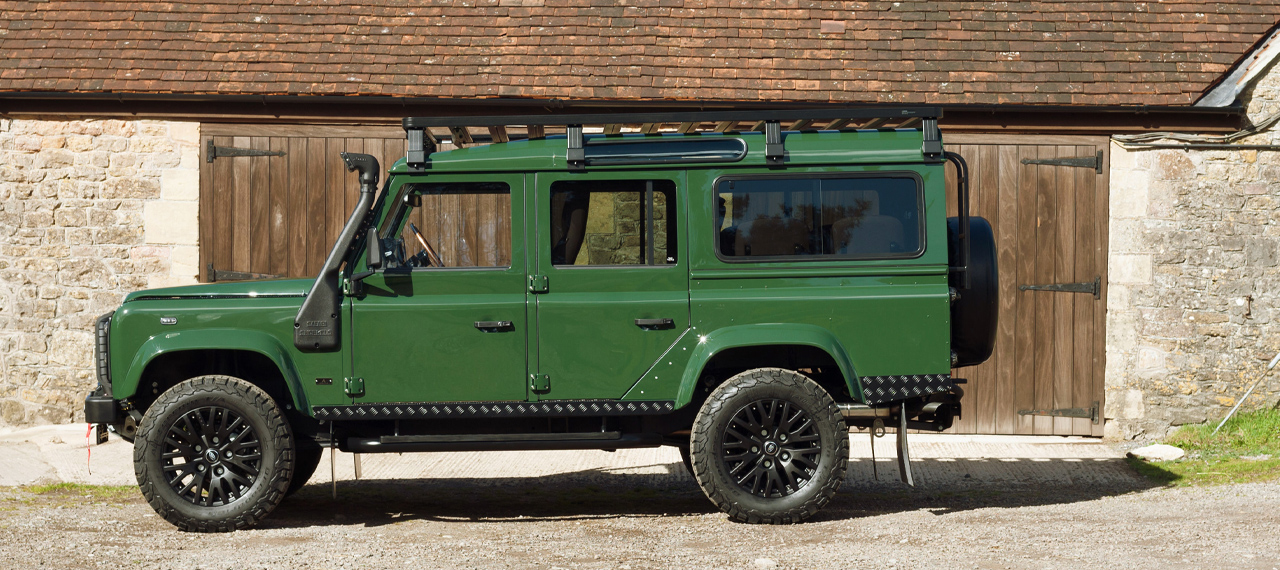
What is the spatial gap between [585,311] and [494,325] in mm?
483

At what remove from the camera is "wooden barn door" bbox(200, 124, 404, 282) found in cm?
936

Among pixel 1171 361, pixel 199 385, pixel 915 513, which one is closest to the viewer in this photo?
pixel 199 385

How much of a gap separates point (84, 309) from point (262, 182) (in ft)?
5.92

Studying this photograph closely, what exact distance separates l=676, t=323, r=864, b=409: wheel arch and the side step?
50 centimetres

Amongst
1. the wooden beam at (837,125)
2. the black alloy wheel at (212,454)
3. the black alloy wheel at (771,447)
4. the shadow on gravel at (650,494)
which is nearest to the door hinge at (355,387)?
the black alloy wheel at (212,454)

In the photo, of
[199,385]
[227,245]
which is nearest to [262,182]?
[227,245]

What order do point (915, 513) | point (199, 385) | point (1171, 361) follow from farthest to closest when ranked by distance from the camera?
point (1171, 361) → point (915, 513) → point (199, 385)

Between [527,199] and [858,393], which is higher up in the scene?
[527,199]

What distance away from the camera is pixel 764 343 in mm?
5879

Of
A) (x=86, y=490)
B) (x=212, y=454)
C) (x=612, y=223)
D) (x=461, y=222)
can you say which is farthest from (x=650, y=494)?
(x=86, y=490)

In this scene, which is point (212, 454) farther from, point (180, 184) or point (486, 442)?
point (180, 184)

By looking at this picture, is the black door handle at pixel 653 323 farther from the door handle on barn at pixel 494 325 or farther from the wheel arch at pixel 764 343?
the door handle on barn at pixel 494 325

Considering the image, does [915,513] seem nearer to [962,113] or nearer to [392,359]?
[392,359]

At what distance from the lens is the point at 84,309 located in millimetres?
9336
